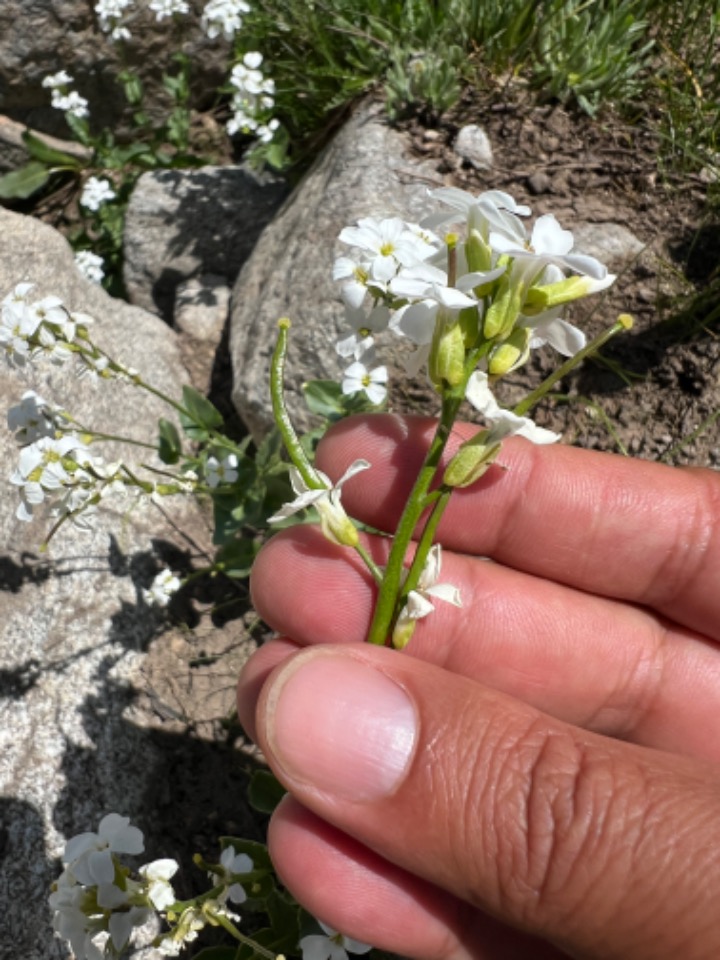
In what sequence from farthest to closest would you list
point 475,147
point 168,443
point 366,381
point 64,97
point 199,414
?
point 64,97 → point 475,147 → point 199,414 → point 168,443 → point 366,381

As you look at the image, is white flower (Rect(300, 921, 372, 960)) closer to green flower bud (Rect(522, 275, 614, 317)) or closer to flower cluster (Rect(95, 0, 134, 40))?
green flower bud (Rect(522, 275, 614, 317))

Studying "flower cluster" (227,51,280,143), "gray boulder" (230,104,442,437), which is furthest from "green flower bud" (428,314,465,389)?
"flower cluster" (227,51,280,143)

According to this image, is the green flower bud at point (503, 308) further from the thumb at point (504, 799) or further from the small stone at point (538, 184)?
the small stone at point (538, 184)

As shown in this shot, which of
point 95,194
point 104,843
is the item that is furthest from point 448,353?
point 95,194

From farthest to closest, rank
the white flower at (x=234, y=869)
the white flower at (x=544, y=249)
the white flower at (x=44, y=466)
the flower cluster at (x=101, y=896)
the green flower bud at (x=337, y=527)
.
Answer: the white flower at (x=44, y=466) < the white flower at (x=234, y=869) < the flower cluster at (x=101, y=896) < the green flower bud at (x=337, y=527) < the white flower at (x=544, y=249)

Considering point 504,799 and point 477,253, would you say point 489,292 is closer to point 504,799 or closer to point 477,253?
point 477,253

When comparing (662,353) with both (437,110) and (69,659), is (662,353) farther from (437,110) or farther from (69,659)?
(69,659)

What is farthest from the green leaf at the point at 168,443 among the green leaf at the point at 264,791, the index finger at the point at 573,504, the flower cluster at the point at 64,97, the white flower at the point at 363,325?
the flower cluster at the point at 64,97
